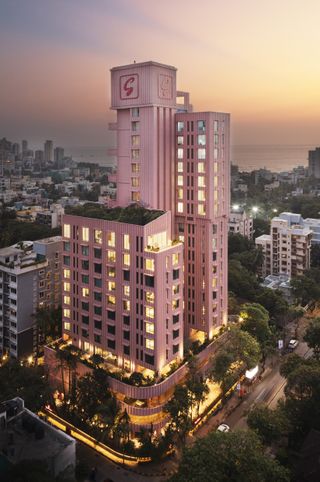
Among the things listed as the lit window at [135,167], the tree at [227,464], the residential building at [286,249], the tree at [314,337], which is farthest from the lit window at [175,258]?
the residential building at [286,249]

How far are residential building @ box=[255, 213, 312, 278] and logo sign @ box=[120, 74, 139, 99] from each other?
2405cm

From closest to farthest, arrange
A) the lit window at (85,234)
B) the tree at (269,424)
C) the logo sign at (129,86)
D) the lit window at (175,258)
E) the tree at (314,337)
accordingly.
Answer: the tree at (269,424), the lit window at (175,258), the lit window at (85,234), the logo sign at (129,86), the tree at (314,337)

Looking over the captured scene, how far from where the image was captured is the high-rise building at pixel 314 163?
124 meters

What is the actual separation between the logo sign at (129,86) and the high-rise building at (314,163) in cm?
10895

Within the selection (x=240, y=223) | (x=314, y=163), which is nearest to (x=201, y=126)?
(x=240, y=223)

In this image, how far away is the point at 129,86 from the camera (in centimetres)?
2536

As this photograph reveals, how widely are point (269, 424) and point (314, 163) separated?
11839 centimetres

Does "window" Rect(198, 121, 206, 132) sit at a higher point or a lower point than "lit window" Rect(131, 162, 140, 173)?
higher

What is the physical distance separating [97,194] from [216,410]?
7605 centimetres

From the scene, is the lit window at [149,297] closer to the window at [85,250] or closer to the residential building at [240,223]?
the window at [85,250]

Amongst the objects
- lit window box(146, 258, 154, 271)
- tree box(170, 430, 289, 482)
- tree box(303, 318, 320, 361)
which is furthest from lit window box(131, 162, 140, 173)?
tree box(170, 430, 289, 482)

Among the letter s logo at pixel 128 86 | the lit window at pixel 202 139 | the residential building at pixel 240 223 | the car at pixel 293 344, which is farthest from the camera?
the residential building at pixel 240 223

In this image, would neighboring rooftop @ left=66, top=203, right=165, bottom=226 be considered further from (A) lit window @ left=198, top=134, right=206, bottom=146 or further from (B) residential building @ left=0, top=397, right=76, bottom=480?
(B) residential building @ left=0, top=397, right=76, bottom=480

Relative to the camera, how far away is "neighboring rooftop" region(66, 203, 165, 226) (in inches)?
917
